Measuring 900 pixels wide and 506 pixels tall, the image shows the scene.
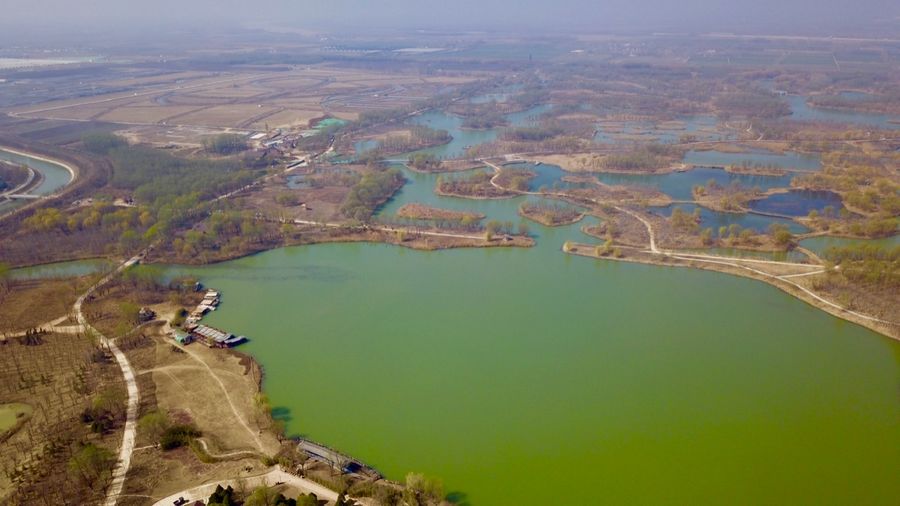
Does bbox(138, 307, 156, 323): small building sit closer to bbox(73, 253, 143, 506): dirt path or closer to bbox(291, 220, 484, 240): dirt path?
bbox(73, 253, 143, 506): dirt path

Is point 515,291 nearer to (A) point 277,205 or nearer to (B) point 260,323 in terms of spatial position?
(B) point 260,323

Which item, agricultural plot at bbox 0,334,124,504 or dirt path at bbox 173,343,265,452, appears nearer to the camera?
agricultural plot at bbox 0,334,124,504

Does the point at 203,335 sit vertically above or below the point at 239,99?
below

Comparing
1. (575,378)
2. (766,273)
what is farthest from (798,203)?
(575,378)

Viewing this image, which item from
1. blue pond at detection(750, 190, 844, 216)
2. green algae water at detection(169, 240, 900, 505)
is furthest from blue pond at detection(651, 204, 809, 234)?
green algae water at detection(169, 240, 900, 505)

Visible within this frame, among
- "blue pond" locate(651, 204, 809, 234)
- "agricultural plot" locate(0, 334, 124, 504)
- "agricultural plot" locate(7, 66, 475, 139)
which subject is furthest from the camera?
"agricultural plot" locate(7, 66, 475, 139)

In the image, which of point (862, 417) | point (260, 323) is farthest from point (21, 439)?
point (862, 417)

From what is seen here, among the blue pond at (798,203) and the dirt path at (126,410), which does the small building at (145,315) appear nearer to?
the dirt path at (126,410)

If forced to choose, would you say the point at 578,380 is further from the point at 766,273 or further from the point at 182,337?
the point at 182,337

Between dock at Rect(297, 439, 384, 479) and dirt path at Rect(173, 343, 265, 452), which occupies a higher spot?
dirt path at Rect(173, 343, 265, 452)
